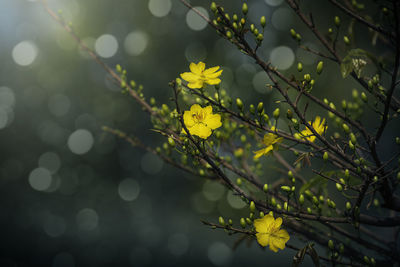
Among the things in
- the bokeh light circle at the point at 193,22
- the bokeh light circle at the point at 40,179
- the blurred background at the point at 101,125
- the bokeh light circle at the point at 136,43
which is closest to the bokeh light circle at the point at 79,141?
the blurred background at the point at 101,125

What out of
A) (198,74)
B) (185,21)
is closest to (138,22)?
(185,21)

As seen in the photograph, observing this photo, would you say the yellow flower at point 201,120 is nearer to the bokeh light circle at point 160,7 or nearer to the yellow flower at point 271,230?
the yellow flower at point 271,230

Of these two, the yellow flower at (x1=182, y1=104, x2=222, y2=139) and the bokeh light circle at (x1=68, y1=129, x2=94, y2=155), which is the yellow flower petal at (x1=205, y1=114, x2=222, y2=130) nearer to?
the yellow flower at (x1=182, y1=104, x2=222, y2=139)

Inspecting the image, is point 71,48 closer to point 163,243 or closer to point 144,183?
point 144,183

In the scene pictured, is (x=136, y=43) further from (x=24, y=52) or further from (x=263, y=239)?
(x=263, y=239)

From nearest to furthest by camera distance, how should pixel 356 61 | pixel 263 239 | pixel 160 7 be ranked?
pixel 263 239 → pixel 356 61 → pixel 160 7

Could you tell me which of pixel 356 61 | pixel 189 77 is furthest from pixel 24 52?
pixel 356 61
